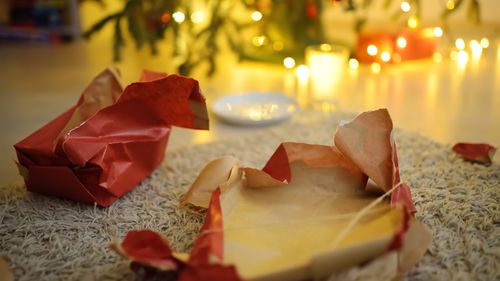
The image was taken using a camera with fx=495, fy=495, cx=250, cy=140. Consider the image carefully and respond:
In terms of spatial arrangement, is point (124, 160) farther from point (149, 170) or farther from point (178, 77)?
point (178, 77)

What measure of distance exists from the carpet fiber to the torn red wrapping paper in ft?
0.07

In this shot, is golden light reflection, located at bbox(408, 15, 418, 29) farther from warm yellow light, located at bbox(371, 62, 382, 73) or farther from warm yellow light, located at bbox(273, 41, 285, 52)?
warm yellow light, located at bbox(273, 41, 285, 52)

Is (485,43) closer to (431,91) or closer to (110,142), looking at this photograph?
(431,91)

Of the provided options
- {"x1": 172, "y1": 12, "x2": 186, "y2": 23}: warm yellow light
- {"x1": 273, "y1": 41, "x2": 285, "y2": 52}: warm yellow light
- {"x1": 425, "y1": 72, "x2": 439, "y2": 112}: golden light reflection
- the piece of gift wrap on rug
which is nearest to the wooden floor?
{"x1": 425, "y1": 72, "x2": 439, "y2": 112}: golden light reflection

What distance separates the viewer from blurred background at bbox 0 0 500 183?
141cm

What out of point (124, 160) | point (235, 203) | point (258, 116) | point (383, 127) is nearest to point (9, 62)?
point (258, 116)

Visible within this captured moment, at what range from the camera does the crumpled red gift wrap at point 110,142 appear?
86 centimetres

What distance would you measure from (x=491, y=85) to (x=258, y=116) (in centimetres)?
82

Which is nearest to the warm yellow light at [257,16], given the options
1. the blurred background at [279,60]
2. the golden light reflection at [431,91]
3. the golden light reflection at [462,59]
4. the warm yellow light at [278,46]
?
the blurred background at [279,60]

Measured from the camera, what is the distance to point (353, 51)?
197 cm

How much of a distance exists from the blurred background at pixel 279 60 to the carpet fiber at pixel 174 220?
7.0 inches

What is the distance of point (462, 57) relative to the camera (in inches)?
78.2

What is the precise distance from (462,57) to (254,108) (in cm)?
104

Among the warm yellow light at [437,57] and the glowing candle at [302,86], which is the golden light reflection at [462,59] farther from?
the glowing candle at [302,86]
